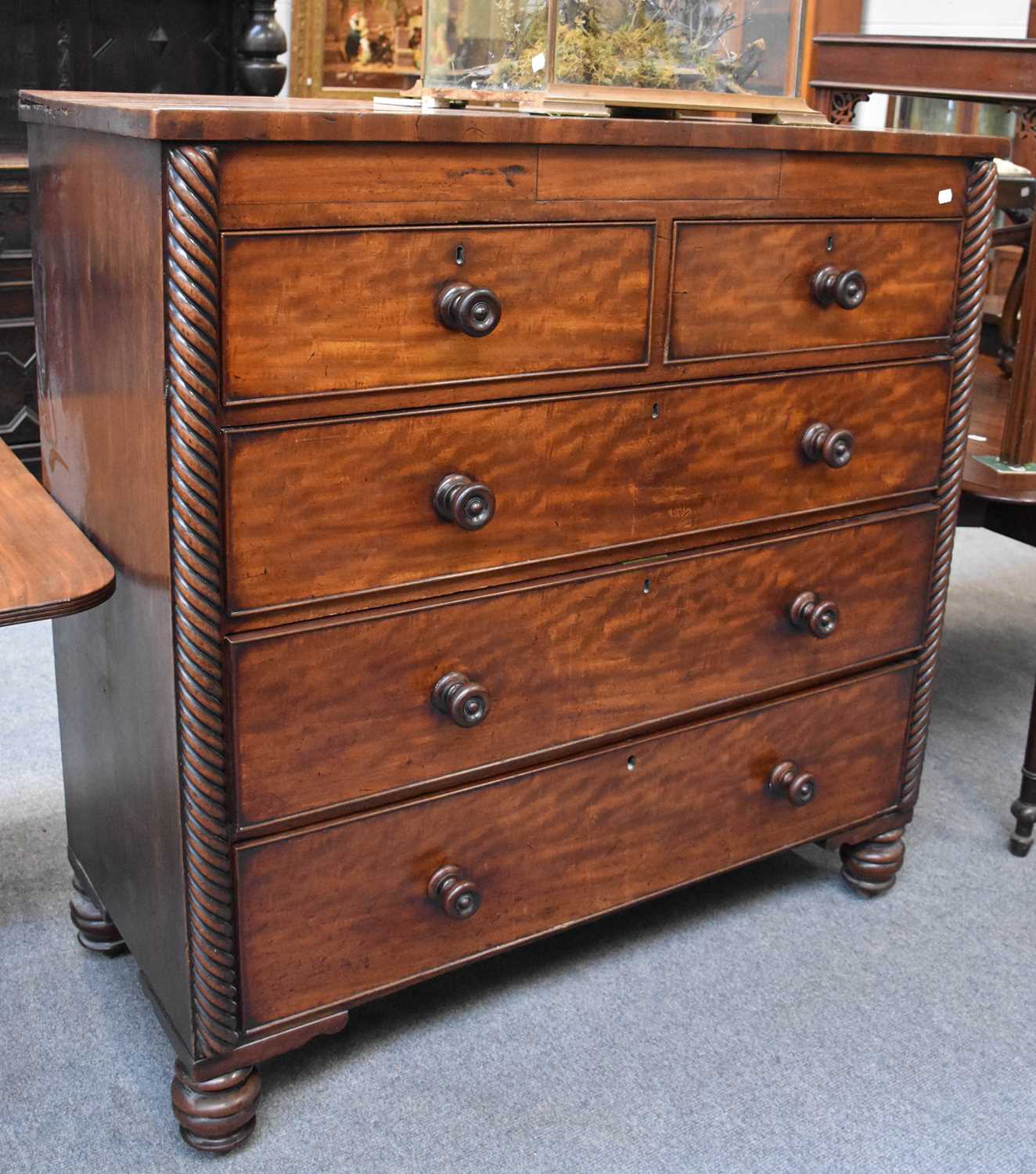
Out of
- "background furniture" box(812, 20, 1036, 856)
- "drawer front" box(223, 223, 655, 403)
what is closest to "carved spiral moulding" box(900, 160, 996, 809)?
"background furniture" box(812, 20, 1036, 856)

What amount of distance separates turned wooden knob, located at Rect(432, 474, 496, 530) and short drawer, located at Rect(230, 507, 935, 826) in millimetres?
115

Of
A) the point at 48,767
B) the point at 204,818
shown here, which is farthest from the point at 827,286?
the point at 48,767

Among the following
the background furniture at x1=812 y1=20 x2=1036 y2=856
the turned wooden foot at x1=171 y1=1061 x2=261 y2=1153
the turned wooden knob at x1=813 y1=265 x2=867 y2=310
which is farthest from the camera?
the background furniture at x1=812 y1=20 x2=1036 y2=856

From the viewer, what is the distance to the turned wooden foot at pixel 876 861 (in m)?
2.31

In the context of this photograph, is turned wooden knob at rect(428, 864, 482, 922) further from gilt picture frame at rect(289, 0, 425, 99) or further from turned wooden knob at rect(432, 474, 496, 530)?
gilt picture frame at rect(289, 0, 425, 99)

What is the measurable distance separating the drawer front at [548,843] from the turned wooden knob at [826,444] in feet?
1.23

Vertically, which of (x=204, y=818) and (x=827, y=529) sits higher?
(x=827, y=529)

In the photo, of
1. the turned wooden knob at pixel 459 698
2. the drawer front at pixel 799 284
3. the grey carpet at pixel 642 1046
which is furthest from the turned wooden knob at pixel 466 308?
the grey carpet at pixel 642 1046

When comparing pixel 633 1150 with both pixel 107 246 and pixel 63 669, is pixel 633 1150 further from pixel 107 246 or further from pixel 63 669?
pixel 107 246

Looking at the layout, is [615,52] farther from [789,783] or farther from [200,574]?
[789,783]

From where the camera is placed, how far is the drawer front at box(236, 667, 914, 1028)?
5.57ft

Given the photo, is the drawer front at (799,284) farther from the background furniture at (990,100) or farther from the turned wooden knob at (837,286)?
the background furniture at (990,100)

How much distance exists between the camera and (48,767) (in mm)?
2625

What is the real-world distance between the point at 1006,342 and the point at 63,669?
2122mm
